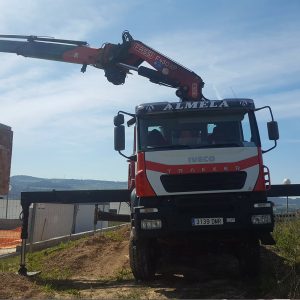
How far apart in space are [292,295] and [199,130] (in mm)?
3309

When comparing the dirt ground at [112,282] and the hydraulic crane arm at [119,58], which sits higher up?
the hydraulic crane arm at [119,58]

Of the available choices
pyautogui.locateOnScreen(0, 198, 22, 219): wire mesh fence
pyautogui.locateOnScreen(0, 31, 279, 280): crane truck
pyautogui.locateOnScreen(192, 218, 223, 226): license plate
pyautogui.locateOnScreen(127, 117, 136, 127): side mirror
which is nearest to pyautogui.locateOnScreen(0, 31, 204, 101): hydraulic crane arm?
pyautogui.locateOnScreen(127, 117, 136, 127): side mirror

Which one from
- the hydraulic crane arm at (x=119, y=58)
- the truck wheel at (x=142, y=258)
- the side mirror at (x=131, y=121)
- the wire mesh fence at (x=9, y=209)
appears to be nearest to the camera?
the truck wheel at (x=142, y=258)

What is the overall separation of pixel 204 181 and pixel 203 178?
56 millimetres

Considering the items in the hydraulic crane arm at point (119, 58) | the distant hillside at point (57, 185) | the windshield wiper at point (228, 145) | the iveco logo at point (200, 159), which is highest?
the distant hillside at point (57, 185)

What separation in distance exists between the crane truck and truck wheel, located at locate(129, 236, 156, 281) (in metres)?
0.02

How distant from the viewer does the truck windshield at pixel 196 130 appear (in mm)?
9086

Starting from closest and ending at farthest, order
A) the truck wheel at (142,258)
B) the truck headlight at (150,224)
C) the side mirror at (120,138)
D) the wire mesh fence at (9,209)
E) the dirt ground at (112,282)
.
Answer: the dirt ground at (112,282) → the truck headlight at (150,224) → the truck wheel at (142,258) → the side mirror at (120,138) → the wire mesh fence at (9,209)

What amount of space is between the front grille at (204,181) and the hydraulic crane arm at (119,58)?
4186mm

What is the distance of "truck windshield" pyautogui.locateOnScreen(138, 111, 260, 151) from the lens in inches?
358

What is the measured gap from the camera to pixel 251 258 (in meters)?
9.33

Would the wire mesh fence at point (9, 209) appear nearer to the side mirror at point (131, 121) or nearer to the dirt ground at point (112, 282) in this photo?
the dirt ground at point (112, 282)

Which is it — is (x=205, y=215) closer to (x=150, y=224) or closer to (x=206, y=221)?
(x=206, y=221)

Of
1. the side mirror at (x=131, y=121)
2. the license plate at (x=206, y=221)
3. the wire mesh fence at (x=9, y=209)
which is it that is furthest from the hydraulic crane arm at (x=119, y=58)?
the wire mesh fence at (x=9, y=209)
